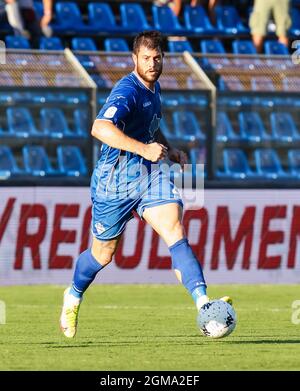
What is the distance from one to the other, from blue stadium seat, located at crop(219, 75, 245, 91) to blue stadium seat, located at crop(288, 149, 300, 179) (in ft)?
3.70

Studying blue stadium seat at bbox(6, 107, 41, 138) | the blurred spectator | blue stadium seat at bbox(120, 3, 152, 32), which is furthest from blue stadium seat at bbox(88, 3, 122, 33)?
blue stadium seat at bbox(6, 107, 41, 138)

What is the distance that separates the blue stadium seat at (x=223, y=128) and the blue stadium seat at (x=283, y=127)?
64 cm

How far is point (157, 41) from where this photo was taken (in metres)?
9.02

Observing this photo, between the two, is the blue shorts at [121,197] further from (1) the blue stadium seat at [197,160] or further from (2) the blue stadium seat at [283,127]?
(2) the blue stadium seat at [283,127]

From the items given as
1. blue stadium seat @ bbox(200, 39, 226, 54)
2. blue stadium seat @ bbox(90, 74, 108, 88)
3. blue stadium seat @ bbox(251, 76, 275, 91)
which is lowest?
blue stadium seat @ bbox(90, 74, 108, 88)

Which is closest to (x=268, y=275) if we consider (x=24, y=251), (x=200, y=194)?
(x=200, y=194)

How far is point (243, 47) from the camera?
65.8 feet

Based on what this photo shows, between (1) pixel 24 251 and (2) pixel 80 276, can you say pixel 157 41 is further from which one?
(1) pixel 24 251

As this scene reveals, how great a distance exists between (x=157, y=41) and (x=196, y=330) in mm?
2649

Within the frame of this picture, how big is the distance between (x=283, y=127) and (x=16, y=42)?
13.7ft

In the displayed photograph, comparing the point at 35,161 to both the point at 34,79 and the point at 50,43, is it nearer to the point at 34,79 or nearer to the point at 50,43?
the point at 34,79

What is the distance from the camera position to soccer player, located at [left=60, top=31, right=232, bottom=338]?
883cm

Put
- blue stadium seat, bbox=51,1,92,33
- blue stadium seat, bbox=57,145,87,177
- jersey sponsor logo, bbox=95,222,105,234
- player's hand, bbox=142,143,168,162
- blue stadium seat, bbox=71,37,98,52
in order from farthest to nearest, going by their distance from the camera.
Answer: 1. blue stadium seat, bbox=51,1,92,33
2. blue stadium seat, bbox=71,37,98,52
3. blue stadium seat, bbox=57,145,87,177
4. jersey sponsor logo, bbox=95,222,105,234
5. player's hand, bbox=142,143,168,162

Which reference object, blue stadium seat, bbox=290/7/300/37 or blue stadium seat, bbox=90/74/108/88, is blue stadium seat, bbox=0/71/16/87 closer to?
blue stadium seat, bbox=90/74/108/88
